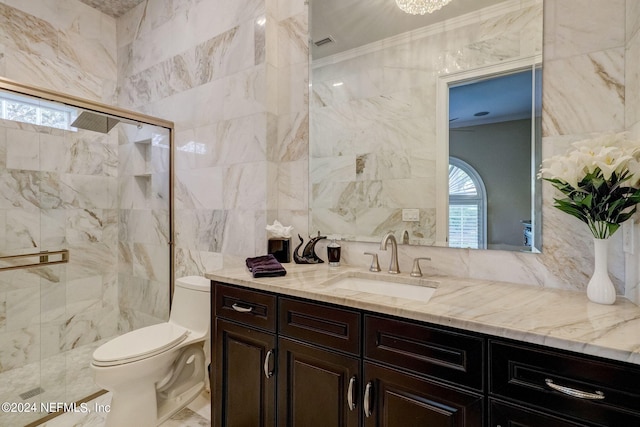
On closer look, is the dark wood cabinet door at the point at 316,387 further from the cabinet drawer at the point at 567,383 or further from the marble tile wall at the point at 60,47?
the marble tile wall at the point at 60,47

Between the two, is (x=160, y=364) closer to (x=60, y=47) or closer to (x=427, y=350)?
(x=427, y=350)

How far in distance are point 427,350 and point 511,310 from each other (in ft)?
0.95

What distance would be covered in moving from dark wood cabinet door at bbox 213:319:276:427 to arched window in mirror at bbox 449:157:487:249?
974mm

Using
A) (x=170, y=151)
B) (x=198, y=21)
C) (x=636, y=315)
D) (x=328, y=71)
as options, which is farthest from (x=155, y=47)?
(x=636, y=315)

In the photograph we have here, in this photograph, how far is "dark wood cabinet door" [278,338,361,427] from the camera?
3.50ft

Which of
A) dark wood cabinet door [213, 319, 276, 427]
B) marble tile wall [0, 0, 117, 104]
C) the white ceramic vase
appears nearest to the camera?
the white ceramic vase

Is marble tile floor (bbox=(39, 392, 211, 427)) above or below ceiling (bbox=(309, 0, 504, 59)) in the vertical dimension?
below

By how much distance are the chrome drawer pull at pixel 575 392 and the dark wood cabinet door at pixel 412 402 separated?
0.18m

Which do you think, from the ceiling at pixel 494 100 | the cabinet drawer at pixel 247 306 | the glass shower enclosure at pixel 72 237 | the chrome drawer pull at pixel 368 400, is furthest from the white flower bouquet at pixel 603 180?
the glass shower enclosure at pixel 72 237

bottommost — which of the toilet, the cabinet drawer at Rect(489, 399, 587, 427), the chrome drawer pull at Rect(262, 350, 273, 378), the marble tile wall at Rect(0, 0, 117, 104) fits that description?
the toilet

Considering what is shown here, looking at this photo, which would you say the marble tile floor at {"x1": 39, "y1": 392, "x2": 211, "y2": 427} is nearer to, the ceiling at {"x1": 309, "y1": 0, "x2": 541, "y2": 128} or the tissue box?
the tissue box

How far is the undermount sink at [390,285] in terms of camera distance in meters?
1.36

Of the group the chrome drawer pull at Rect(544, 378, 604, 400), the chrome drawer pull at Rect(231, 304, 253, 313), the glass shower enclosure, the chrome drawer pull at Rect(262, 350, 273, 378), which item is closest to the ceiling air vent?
the glass shower enclosure

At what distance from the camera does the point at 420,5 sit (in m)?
1.57
